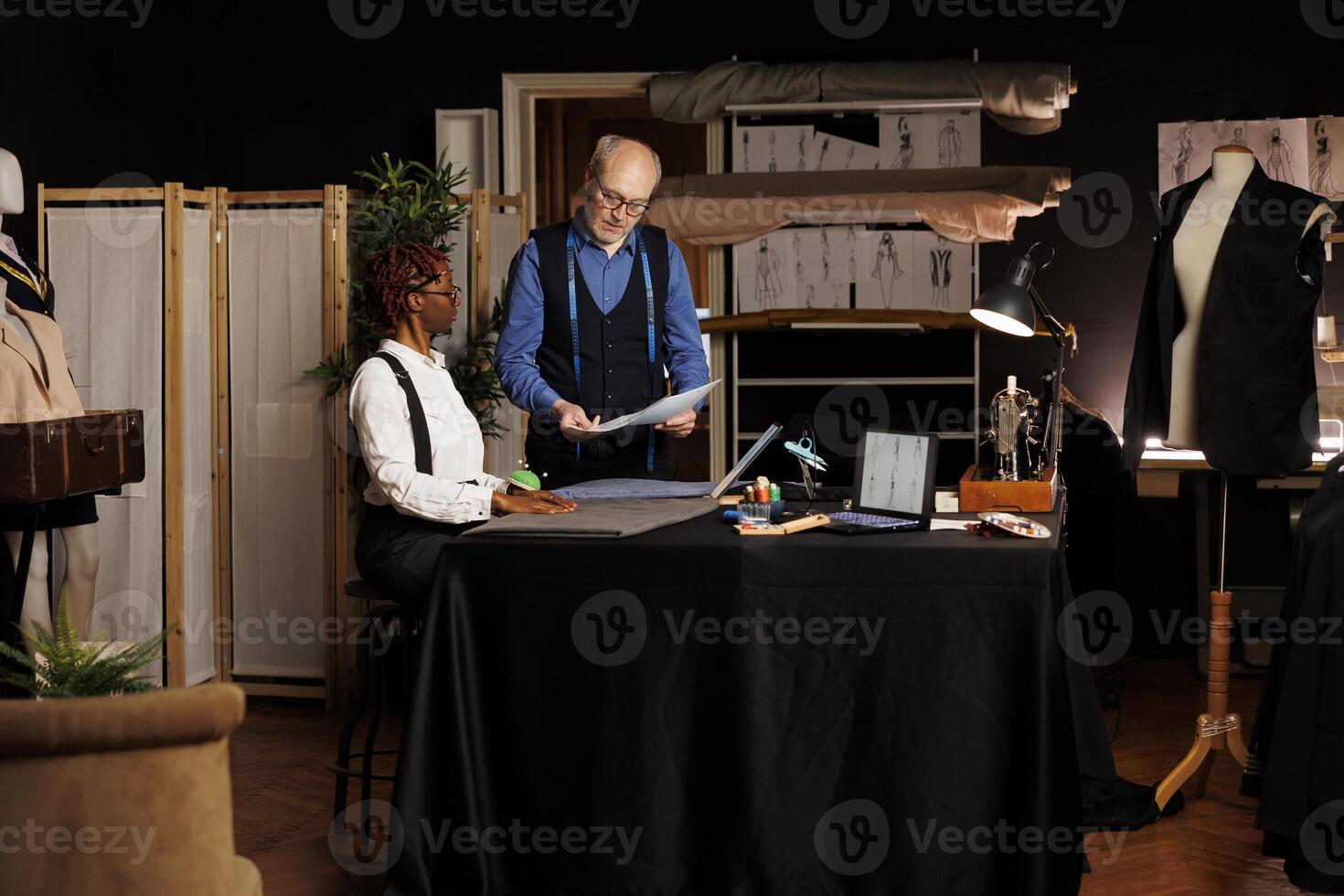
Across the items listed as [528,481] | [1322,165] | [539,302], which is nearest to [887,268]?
[1322,165]

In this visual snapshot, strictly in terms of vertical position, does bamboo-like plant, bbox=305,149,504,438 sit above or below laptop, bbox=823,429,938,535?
above

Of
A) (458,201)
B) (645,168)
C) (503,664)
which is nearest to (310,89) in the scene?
(458,201)

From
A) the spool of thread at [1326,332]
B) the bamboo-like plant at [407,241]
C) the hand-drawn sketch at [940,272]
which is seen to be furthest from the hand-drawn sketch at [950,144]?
the bamboo-like plant at [407,241]

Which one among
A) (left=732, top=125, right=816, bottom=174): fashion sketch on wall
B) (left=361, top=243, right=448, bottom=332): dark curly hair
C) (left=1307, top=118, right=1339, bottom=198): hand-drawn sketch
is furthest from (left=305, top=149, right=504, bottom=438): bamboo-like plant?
(left=1307, top=118, right=1339, bottom=198): hand-drawn sketch

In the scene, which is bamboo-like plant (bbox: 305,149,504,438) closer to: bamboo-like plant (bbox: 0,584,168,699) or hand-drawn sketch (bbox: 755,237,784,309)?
hand-drawn sketch (bbox: 755,237,784,309)

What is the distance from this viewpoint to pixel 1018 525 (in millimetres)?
2869

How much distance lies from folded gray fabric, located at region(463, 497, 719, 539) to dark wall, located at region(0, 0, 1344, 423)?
11.2ft

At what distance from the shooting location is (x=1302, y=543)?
3480 millimetres

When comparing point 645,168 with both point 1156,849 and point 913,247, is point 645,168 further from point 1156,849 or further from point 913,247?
point 913,247

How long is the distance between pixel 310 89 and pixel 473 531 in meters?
4.58

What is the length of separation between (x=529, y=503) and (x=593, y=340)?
2.67 feet

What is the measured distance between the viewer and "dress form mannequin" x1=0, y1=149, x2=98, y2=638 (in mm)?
4105

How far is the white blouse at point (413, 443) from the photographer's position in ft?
10.2

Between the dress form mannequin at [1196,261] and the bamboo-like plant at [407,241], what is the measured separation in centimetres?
237
